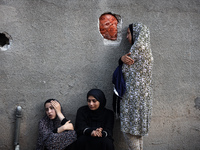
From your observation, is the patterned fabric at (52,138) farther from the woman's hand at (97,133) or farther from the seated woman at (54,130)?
the woman's hand at (97,133)

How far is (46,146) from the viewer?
2793 millimetres

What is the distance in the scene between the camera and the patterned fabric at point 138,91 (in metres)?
2.77

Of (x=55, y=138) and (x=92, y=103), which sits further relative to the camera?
(x=92, y=103)

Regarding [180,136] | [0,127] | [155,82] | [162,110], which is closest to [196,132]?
[180,136]

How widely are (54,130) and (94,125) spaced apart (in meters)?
0.52

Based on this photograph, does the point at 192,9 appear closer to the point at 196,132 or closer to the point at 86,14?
the point at 86,14

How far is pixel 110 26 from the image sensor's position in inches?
124

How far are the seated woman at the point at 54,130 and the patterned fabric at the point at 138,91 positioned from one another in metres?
0.70

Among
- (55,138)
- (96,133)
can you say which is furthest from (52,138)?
(96,133)

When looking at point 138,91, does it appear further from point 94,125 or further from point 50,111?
point 50,111

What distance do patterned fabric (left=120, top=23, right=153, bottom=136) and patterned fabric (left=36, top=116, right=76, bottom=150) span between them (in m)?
0.69

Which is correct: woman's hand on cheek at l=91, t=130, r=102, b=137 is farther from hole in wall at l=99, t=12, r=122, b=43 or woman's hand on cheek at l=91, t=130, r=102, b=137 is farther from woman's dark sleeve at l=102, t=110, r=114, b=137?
hole in wall at l=99, t=12, r=122, b=43

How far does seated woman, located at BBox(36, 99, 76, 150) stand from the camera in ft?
9.00

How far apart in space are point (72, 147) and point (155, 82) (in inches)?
58.3
